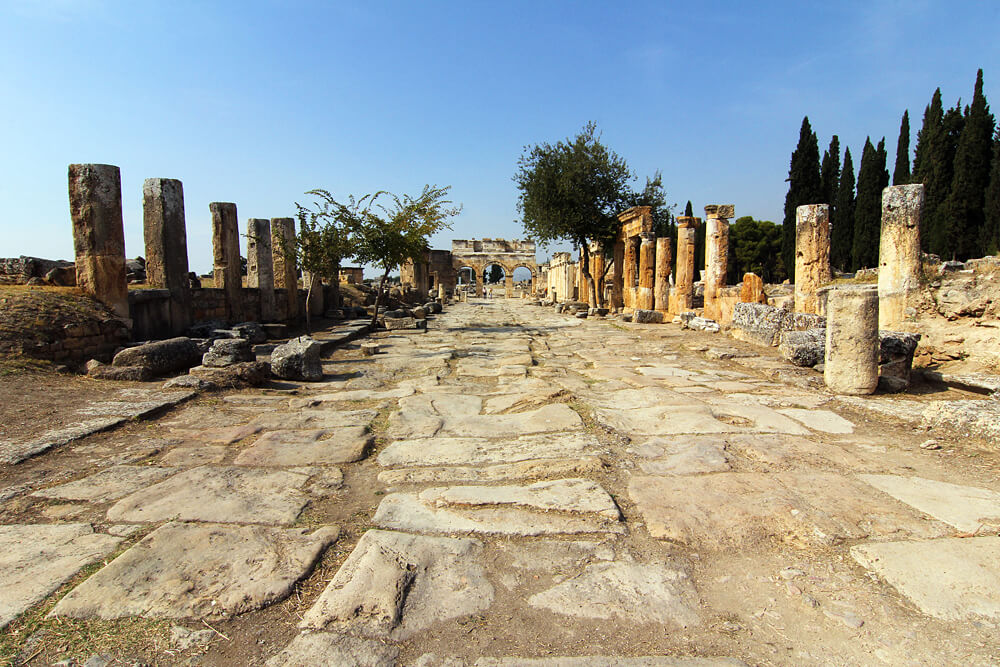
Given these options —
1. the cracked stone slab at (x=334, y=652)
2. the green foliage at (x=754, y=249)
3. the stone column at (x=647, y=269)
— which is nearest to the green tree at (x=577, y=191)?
the stone column at (x=647, y=269)

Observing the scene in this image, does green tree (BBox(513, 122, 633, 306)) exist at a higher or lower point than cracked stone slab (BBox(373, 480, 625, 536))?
higher

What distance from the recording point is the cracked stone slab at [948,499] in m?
2.45

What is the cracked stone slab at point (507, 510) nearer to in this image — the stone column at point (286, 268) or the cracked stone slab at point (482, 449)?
the cracked stone slab at point (482, 449)

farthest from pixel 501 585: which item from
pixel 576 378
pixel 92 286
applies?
pixel 92 286

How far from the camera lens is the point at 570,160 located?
61.7 feet

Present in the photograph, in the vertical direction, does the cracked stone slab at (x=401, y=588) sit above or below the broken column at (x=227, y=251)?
below

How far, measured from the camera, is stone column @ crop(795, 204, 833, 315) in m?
9.70

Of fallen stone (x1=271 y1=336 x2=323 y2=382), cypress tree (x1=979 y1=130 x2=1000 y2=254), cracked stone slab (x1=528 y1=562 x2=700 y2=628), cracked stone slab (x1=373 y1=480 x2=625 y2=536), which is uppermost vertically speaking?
cypress tree (x1=979 y1=130 x2=1000 y2=254)

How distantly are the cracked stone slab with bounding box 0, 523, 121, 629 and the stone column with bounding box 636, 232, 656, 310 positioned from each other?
15781mm

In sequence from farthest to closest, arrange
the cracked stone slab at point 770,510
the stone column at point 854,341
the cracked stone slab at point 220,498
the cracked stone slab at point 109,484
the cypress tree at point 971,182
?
the cypress tree at point 971,182 < the stone column at point 854,341 < the cracked stone slab at point 109,484 < the cracked stone slab at point 220,498 < the cracked stone slab at point 770,510

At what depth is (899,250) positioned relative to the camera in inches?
309

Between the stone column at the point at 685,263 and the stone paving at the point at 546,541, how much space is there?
35.6 feet

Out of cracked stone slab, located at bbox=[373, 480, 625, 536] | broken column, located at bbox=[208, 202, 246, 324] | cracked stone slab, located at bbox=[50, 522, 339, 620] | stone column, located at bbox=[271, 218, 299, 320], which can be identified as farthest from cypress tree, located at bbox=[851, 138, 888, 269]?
cracked stone slab, located at bbox=[50, 522, 339, 620]

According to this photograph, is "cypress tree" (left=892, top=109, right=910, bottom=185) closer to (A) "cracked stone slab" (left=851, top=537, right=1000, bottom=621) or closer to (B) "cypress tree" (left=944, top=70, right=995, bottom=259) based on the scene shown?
(B) "cypress tree" (left=944, top=70, right=995, bottom=259)
